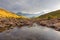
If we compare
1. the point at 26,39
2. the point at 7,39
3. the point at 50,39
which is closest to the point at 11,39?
the point at 7,39

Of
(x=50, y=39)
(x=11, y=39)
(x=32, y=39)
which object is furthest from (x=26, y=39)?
(x=50, y=39)

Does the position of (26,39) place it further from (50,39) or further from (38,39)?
(50,39)

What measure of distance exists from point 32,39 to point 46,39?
4144 mm

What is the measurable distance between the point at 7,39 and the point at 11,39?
115 centimetres

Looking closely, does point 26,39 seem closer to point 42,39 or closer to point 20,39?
point 20,39

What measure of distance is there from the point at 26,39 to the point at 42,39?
15.8 ft

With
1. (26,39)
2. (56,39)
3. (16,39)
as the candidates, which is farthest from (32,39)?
(56,39)

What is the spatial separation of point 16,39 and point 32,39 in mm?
4673

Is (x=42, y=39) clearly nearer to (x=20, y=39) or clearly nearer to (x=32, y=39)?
(x=32, y=39)

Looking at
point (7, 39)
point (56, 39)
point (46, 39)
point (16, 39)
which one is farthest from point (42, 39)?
point (7, 39)

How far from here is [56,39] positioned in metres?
40.9

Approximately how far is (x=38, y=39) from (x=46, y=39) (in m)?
2.36

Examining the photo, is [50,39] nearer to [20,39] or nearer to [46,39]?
[46,39]

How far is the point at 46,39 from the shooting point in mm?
40312
